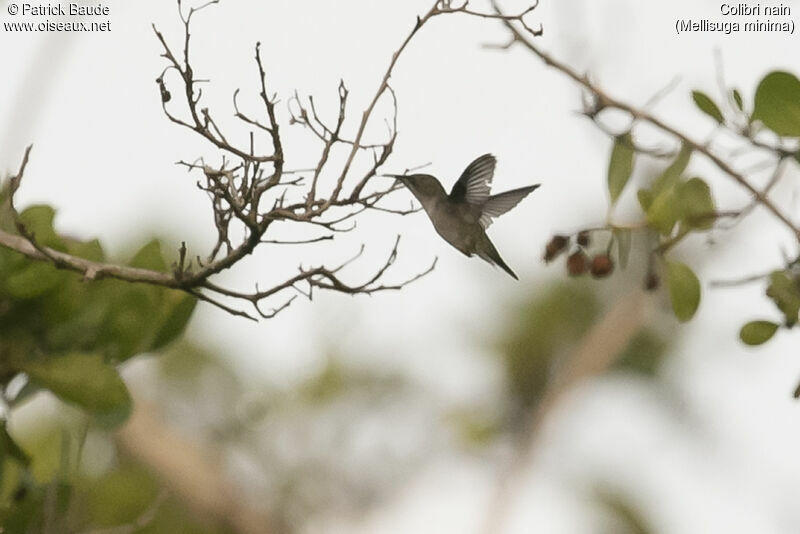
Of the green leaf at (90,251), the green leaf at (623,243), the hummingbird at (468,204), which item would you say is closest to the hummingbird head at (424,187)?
the hummingbird at (468,204)

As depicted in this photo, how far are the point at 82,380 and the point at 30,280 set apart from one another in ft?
0.30

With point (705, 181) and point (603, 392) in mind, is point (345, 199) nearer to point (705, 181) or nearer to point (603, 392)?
point (705, 181)

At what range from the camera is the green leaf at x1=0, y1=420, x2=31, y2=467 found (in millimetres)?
903

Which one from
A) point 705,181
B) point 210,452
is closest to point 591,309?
point 210,452

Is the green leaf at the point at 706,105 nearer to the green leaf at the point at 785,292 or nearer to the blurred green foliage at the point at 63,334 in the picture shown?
the green leaf at the point at 785,292

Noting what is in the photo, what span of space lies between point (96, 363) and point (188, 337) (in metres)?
2.47

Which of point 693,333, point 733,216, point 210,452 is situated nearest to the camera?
point 733,216

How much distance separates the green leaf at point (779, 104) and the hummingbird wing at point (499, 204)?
20 cm

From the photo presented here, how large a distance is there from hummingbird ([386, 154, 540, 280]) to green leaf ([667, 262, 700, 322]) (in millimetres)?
132

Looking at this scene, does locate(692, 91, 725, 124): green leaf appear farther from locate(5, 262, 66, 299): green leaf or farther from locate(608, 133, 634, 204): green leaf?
locate(5, 262, 66, 299): green leaf

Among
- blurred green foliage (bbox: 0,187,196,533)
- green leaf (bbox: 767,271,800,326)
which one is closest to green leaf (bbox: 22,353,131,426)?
blurred green foliage (bbox: 0,187,196,533)

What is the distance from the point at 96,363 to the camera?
0.93 metres

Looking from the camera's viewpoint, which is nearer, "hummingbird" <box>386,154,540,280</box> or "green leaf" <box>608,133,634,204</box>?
"hummingbird" <box>386,154,540,280</box>

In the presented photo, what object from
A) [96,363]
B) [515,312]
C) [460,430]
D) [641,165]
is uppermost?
[641,165]
